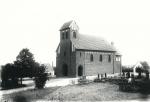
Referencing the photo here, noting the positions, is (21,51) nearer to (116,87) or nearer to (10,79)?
(10,79)

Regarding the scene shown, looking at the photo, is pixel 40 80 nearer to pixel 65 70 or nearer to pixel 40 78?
pixel 40 78

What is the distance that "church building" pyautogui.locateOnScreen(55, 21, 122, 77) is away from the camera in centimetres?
4844

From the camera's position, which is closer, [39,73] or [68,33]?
[39,73]

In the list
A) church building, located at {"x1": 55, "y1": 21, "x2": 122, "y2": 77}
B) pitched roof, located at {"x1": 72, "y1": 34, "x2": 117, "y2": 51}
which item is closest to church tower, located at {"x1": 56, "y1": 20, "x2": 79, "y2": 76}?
church building, located at {"x1": 55, "y1": 21, "x2": 122, "y2": 77}

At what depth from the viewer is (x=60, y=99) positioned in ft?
81.3

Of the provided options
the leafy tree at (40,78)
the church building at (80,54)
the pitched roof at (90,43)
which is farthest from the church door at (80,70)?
the leafy tree at (40,78)

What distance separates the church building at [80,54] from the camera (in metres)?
48.4

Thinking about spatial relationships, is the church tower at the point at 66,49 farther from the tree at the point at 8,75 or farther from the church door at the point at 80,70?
the tree at the point at 8,75

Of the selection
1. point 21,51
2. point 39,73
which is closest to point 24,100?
point 39,73

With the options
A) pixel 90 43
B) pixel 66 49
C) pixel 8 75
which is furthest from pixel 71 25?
pixel 8 75

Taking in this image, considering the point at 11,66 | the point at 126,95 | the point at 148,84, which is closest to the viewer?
the point at 126,95

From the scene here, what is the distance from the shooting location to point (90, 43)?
5238 centimetres

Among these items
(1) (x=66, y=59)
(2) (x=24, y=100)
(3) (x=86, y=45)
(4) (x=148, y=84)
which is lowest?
(2) (x=24, y=100)

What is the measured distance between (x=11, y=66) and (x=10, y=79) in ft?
10.7
